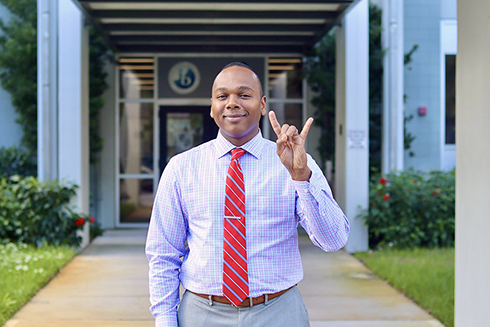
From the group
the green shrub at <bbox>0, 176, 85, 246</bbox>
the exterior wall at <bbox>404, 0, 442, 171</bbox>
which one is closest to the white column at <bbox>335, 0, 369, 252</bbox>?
the exterior wall at <bbox>404, 0, 442, 171</bbox>

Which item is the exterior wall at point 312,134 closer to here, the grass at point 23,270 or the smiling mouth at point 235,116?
the grass at point 23,270

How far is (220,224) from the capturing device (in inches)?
76.0

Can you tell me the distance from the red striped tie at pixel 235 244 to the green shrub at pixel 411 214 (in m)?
6.01

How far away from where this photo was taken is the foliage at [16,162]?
930 centimetres

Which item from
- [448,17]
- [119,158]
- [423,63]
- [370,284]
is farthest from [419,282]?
[119,158]

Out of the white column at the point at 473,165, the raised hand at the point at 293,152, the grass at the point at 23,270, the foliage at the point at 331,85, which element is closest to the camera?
the raised hand at the point at 293,152

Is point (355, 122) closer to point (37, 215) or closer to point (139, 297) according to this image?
point (139, 297)

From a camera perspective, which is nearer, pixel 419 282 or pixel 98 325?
pixel 98 325

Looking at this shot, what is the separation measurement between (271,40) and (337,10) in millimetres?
1865

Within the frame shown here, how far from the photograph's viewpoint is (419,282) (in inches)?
222

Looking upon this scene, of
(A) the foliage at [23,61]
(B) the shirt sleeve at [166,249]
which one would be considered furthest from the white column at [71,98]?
(B) the shirt sleeve at [166,249]

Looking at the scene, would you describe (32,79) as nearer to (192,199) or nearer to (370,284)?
(370,284)

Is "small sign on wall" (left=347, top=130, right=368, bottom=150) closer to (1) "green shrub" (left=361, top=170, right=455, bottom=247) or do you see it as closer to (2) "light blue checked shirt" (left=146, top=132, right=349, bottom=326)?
(1) "green shrub" (left=361, top=170, right=455, bottom=247)

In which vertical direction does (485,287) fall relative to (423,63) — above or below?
below
